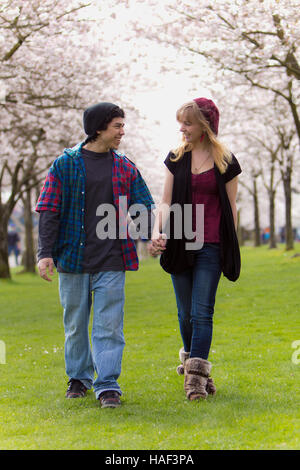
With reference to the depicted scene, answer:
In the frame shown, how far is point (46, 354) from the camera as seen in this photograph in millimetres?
7816

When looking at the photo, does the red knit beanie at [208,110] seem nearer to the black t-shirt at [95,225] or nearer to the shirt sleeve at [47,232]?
the black t-shirt at [95,225]

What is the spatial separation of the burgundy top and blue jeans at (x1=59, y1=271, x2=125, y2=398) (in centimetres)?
70

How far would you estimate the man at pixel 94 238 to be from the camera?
5094 mm

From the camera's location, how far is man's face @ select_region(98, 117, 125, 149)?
17.1ft

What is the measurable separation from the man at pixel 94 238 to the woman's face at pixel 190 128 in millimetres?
455

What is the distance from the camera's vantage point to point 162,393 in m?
5.41

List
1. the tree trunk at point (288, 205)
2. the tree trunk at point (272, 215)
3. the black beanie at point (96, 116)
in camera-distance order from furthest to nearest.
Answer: the tree trunk at point (272, 215) → the tree trunk at point (288, 205) → the black beanie at point (96, 116)

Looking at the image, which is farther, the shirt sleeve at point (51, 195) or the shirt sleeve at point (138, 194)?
the shirt sleeve at point (138, 194)

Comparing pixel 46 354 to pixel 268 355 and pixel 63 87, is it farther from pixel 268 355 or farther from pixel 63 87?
pixel 63 87

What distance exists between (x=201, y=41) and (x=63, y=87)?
3309 mm

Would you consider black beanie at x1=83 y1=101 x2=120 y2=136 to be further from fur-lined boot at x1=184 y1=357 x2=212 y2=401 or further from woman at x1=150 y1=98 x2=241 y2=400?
fur-lined boot at x1=184 y1=357 x2=212 y2=401

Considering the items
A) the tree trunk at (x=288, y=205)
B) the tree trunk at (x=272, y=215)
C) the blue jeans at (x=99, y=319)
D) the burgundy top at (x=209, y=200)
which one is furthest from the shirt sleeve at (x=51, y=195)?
the tree trunk at (x=272, y=215)

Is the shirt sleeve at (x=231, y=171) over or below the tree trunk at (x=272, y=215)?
below

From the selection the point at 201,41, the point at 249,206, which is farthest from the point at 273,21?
the point at 249,206
